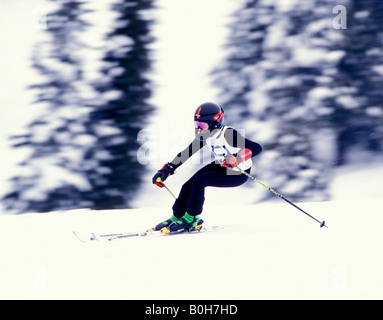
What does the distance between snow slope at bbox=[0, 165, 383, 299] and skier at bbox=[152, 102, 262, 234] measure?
221 millimetres

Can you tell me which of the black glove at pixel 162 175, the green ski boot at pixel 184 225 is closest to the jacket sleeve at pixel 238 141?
the black glove at pixel 162 175

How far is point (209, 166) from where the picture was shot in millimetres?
4438

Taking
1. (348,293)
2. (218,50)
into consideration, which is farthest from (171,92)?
(348,293)

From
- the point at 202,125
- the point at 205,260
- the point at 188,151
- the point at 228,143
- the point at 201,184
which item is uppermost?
the point at 202,125

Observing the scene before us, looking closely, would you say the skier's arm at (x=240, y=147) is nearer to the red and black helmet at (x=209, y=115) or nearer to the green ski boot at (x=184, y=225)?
the red and black helmet at (x=209, y=115)

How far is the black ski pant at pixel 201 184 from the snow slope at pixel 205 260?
0.30 m

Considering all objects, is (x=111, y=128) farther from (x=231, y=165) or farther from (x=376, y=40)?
(x=376, y=40)

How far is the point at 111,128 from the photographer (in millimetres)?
6348

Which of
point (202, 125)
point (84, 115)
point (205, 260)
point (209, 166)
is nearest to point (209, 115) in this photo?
point (202, 125)

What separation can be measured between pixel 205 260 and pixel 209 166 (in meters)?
1.28

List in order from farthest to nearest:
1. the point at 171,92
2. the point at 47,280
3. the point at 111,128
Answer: the point at 171,92 < the point at 111,128 < the point at 47,280

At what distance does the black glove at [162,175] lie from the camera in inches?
167

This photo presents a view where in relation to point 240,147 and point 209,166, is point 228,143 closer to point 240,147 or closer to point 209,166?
point 240,147

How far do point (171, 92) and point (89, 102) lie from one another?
1822 millimetres
